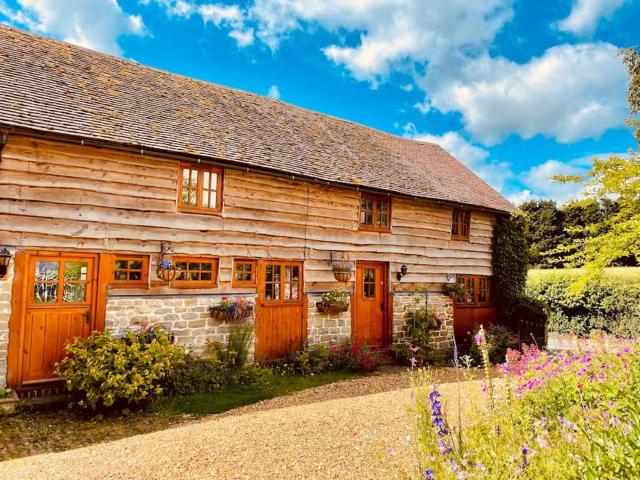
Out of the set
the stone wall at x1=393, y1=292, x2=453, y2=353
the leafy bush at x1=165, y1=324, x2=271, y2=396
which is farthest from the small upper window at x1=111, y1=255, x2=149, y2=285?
the stone wall at x1=393, y1=292, x2=453, y2=353

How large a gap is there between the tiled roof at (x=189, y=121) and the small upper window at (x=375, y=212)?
18.9 inches

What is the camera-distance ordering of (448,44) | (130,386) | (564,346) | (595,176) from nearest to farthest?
(130,386)
(595,176)
(448,44)
(564,346)

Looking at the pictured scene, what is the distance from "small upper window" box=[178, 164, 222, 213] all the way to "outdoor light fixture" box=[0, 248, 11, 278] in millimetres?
2984

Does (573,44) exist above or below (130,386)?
above

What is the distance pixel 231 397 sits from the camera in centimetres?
781

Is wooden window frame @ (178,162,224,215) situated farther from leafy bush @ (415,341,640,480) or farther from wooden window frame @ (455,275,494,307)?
wooden window frame @ (455,275,494,307)

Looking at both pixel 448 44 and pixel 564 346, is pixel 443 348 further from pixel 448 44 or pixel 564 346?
pixel 448 44

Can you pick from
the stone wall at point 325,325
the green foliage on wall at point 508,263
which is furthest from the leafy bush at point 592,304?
the stone wall at point 325,325

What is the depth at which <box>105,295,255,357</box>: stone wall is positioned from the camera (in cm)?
790

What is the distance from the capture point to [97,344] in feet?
23.8

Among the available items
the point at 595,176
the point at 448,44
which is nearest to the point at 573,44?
the point at 448,44

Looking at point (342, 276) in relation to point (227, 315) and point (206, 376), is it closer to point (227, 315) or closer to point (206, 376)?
point (227, 315)

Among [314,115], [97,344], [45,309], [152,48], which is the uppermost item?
[152,48]

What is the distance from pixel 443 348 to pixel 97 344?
9.28 m
